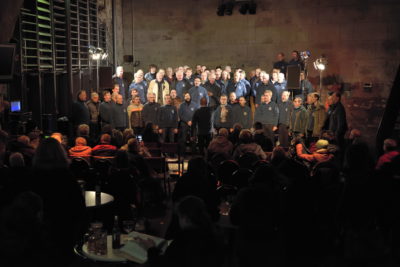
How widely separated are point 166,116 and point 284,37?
7.81 m

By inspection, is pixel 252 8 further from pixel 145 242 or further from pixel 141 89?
pixel 145 242

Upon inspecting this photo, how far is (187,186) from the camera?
515cm

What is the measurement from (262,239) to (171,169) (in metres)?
7.11

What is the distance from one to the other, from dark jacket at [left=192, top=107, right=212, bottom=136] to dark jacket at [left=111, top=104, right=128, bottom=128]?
64.6 inches

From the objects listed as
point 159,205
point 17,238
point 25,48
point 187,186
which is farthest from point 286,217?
point 25,48

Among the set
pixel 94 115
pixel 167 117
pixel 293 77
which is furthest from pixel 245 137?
pixel 293 77

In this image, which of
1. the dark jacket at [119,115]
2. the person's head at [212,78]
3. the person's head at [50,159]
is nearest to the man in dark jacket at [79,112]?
the dark jacket at [119,115]

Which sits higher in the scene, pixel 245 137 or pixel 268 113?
pixel 268 113

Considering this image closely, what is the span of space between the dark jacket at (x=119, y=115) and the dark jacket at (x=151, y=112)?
48 cm

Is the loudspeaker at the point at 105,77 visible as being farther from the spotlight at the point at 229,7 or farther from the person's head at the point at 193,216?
the person's head at the point at 193,216

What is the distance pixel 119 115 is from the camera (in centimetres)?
1166

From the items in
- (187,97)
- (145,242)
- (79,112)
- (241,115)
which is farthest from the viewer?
(187,97)

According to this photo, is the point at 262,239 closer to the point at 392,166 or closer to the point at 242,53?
the point at 392,166

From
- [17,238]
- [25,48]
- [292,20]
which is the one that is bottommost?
[17,238]
